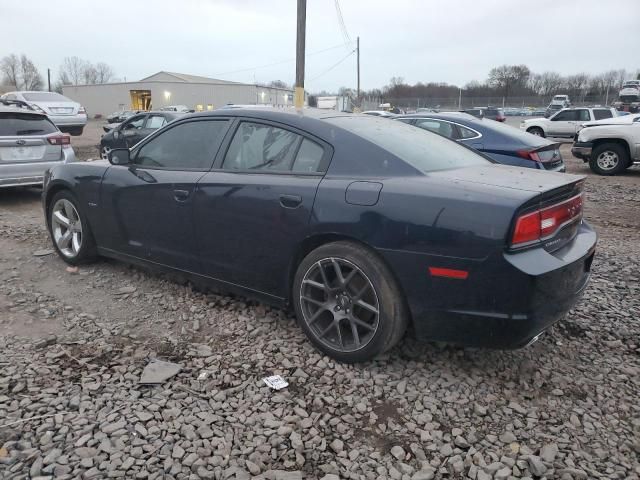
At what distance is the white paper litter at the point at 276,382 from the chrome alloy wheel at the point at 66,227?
2.56 meters

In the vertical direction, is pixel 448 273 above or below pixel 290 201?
below

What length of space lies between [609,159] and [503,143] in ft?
19.3

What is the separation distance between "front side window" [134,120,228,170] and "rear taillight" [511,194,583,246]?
82.7 inches

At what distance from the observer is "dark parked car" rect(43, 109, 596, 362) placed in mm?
2434

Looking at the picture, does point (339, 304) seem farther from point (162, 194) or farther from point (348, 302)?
point (162, 194)

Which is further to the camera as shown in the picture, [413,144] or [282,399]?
[413,144]

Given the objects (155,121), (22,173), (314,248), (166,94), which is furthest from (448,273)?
(166,94)

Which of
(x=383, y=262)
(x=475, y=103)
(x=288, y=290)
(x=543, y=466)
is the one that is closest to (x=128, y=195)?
(x=288, y=290)

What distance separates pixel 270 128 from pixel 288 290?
1075 mm

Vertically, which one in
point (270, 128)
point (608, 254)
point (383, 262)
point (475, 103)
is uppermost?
point (475, 103)

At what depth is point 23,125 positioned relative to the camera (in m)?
7.12

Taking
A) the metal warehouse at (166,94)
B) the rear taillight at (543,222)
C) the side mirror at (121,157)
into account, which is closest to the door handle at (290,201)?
the rear taillight at (543,222)

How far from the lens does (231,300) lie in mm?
3836

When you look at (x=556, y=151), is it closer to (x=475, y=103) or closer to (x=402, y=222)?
(x=402, y=222)
